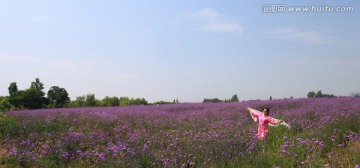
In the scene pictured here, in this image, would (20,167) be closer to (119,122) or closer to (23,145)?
A: (23,145)

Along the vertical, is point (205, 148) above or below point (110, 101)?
below

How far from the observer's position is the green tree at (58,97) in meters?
30.2

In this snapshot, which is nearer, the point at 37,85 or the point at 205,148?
the point at 205,148

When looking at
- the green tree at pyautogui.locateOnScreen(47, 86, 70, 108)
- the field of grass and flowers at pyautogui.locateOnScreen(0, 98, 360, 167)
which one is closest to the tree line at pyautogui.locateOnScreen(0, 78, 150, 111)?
the green tree at pyautogui.locateOnScreen(47, 86, 70, 108)

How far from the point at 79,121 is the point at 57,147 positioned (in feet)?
14.9

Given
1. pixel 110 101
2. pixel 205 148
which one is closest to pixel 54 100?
pixel 110 101

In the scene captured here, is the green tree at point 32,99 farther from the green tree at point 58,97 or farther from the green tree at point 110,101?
the green tree at point 110,101

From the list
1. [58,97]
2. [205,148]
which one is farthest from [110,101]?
[205,148]

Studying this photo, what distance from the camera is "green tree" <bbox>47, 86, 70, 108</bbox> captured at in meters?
30.2

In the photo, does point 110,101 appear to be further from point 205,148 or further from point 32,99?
point 205,148

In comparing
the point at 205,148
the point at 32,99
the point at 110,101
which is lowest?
the point at 205,148

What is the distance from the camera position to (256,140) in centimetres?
819

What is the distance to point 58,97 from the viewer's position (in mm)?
30188

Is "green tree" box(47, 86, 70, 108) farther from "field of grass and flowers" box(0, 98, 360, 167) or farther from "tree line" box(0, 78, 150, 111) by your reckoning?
"field of grass and flowers" box(0, 98, 360, 167)
